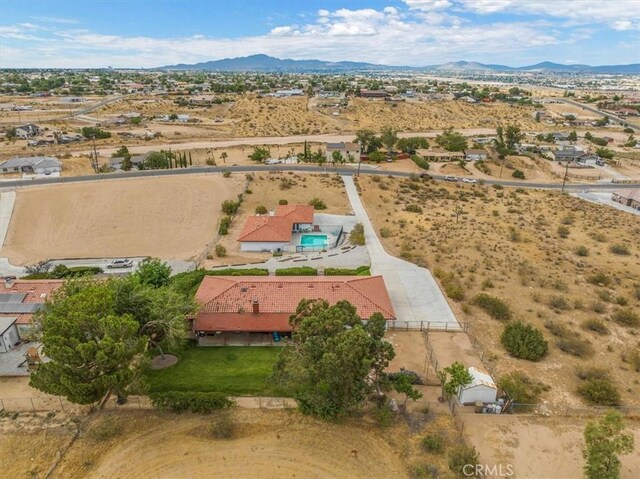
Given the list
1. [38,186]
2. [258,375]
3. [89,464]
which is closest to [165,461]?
[89,464]

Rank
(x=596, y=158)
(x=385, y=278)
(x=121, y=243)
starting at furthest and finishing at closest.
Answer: (x=596, y=158)
(x=121, y=243)
(x=385, y=278)

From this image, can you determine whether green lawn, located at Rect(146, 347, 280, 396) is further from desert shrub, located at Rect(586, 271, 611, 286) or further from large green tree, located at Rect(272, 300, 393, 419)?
desert shrub, located at Rect(586, 271, 611, 286)

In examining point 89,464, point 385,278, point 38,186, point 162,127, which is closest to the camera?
point 89,464

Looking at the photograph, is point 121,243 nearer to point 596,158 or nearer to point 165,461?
point 165,461

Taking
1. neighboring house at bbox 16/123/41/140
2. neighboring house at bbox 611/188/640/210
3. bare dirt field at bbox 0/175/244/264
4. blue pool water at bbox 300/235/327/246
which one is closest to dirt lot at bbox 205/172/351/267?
bare dirt field at bbox 0/175/244/264

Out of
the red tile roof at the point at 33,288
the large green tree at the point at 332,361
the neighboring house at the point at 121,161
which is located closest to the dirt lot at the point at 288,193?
the red tile roof at the point at 33,288

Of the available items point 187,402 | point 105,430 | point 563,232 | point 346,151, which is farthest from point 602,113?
point 105,430
